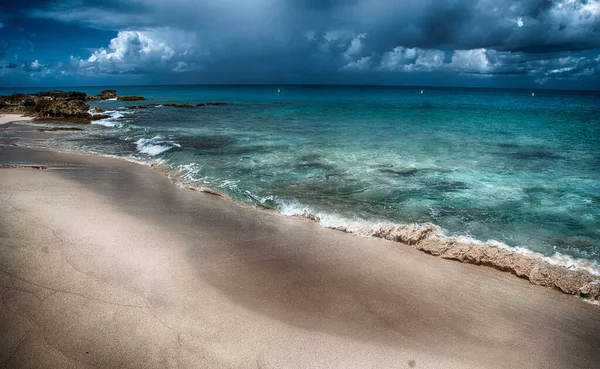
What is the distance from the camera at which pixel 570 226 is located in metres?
7.94

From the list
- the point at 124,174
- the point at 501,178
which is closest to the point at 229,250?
the point at 124,174

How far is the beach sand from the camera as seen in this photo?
3.96 m

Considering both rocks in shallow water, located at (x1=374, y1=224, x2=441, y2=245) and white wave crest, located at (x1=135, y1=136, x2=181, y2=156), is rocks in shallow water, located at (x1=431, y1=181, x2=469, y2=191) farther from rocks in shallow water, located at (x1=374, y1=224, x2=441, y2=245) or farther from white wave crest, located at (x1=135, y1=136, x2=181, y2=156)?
white wave crest, located at (x1=135, y1=136, x2=181, y2=156)

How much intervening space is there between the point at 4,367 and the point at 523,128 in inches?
1276

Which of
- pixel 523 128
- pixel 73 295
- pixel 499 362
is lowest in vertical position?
pixel 499 362

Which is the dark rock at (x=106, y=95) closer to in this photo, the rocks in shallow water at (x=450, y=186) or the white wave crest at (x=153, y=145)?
the white wave crest at (x=153, y=145)

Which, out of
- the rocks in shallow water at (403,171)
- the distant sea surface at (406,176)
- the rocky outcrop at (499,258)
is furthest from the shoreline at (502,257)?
the rocks in shallow water at (403,171)

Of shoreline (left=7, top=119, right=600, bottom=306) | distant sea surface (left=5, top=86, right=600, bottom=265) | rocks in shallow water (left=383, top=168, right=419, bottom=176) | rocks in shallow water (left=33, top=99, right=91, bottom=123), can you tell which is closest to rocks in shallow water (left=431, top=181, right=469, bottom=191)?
distant sea surface (left=5, top=86, right=600, bottom=265)

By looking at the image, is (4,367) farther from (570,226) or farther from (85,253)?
(570,226)

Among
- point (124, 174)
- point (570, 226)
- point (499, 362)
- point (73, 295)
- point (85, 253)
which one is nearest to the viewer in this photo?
point (499, 362)

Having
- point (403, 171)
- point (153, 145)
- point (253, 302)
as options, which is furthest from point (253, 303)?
point (153, 145)

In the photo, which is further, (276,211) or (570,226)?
(276,211)

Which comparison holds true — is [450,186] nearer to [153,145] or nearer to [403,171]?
[403,171]

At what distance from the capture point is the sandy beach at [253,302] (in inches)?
156
